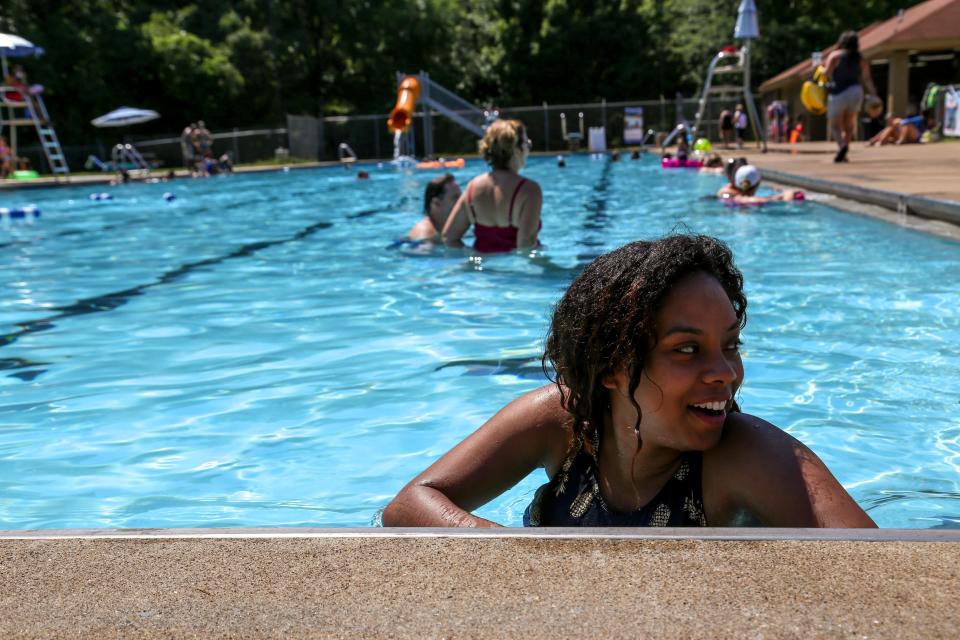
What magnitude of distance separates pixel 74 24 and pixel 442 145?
14382 millimetres

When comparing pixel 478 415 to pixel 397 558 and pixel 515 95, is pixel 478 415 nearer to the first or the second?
pixel 397 558

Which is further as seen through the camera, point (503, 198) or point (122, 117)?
point (122, 117)

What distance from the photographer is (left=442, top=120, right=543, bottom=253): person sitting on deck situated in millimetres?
7637

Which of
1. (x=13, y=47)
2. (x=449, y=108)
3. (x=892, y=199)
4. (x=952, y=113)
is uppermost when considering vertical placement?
(x=13, y=47)

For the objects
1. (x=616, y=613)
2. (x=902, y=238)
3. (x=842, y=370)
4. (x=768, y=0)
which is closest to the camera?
(x=616, y=613)

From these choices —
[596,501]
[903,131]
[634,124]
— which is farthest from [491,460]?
[634,124]

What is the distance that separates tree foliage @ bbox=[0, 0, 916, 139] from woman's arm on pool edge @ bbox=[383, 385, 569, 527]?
121ft

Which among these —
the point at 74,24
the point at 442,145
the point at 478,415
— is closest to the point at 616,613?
the point at 478,415

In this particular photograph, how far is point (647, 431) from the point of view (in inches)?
85.4

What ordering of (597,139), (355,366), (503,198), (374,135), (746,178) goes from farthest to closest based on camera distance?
1. (374,135)
2. (597,139)
3. (746,178)
4. (503,198)
5. (355,366)

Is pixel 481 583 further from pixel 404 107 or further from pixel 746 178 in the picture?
pixel 404 107

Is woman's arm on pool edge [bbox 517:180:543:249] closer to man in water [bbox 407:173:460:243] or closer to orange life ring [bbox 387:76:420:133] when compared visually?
man in water [bbox 407:173:460:243]

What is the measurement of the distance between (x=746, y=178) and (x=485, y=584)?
10960mm

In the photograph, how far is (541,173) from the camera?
22.6 meters
